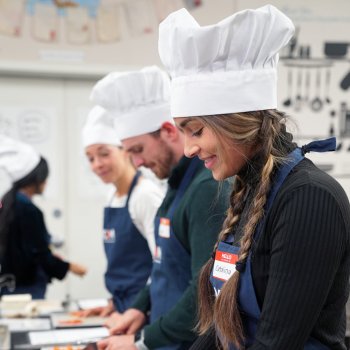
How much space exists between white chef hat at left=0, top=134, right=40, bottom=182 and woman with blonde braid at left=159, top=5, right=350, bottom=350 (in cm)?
176

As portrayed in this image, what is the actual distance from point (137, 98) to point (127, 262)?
64 cm

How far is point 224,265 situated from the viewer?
1.02 m

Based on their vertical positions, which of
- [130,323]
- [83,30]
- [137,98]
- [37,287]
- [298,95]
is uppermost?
[83,30]

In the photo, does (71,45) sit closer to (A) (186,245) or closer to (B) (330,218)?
(A) (186,245)

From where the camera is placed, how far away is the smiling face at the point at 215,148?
967mm

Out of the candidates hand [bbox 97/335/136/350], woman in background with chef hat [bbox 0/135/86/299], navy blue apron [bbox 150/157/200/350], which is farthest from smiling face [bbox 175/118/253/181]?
woman in background with chef hat [bbox 0/135/86/299]

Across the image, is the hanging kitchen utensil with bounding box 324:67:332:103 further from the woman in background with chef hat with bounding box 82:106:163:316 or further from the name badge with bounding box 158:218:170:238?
the name badge with bounding box 158:218:170:238

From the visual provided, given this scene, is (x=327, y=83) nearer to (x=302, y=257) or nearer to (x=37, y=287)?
(x=37, y=287)

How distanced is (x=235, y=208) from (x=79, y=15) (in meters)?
2.66

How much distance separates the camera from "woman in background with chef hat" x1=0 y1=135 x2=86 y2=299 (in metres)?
2.56

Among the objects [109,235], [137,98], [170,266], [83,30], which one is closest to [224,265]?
[170,266]

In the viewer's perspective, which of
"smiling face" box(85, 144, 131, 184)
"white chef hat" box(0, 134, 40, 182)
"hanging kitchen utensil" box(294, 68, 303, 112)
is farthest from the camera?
"hanging kitchen utensil" box(294, 68, 303, 112)

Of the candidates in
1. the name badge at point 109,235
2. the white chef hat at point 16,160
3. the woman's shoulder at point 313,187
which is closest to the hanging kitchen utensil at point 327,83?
the white chef hat at point 16,160

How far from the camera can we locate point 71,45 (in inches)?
134
